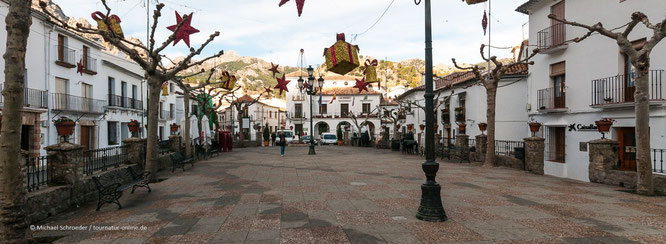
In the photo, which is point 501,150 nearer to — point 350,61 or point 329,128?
point 350,61

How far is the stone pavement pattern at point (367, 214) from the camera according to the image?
5332mm

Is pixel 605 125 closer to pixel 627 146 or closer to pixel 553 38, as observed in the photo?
pixel 627 146

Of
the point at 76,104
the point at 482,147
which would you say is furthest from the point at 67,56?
the point at 482,147

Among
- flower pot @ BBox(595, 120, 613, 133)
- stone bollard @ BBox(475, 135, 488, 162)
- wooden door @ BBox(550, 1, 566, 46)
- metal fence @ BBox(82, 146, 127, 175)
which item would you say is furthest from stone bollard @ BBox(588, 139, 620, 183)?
metal fence @ BBox(82, 146, 127, 175)

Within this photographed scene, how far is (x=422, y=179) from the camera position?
446 inches

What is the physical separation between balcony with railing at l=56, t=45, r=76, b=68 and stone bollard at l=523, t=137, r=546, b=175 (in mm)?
23924

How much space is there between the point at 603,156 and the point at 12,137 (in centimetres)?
1409

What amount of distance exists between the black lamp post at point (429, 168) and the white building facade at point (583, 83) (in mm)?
9591

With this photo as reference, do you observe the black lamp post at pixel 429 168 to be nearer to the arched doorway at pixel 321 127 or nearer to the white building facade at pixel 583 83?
the white building facade at pixel 583 83

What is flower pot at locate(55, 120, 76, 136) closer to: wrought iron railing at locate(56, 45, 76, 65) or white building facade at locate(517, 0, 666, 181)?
wrought iron railing at locate(56, 45, 76, 65)

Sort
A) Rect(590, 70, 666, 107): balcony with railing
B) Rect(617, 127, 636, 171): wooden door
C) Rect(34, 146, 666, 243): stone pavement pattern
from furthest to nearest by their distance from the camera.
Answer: Rect(617, 127, 636, 171): wooden door < Rect(590, 70, 666, 107): balcony with railing < Rect(34, 146, 666, 243): stone pavement pattern

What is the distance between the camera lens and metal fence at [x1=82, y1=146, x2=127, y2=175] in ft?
29.4

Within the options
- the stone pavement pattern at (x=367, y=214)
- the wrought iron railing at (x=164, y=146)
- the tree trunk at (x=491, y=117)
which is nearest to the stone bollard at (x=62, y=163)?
the stone pavement pattern at (x=367, y=214)

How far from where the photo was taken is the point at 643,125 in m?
8.55
